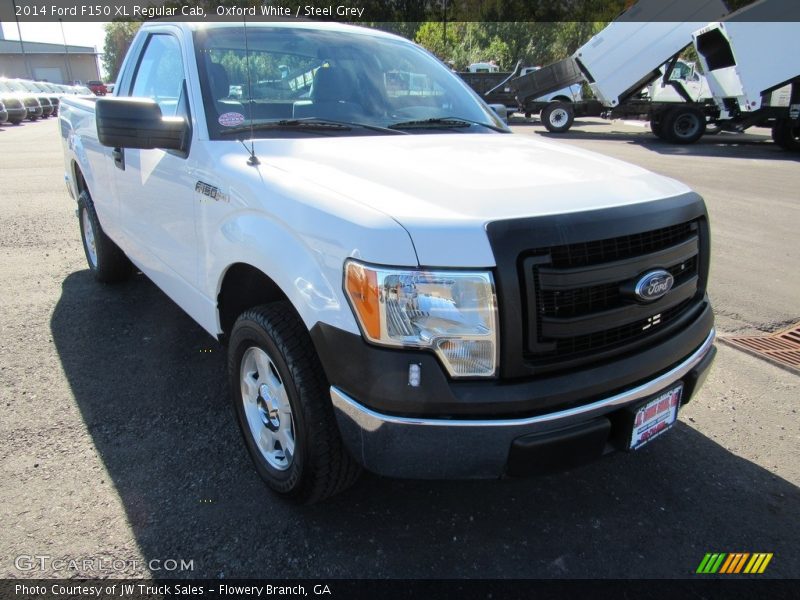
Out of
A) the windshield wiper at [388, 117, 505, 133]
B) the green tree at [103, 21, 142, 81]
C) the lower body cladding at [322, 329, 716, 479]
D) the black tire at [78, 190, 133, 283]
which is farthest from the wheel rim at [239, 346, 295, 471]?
the green tree at [103, 21, 142, 81]

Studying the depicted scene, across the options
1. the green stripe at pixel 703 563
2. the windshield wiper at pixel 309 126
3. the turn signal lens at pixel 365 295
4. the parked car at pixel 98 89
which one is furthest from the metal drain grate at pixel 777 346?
the parked car at pixel 98 89

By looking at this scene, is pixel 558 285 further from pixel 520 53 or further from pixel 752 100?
pixel 520 53

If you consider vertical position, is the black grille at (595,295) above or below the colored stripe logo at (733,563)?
above

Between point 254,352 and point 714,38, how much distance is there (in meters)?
16.6

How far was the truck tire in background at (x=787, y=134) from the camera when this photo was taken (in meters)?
15.0

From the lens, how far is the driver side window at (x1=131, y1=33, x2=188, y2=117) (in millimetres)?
3025

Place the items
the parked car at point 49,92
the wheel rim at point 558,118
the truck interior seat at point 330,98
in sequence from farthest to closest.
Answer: the parked car at point 49,92 < the wheel rim at point 558,118 < the truck interior seat at point 330,98

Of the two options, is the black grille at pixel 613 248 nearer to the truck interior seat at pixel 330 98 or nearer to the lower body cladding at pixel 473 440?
the lower body cladding at pixel 473 440

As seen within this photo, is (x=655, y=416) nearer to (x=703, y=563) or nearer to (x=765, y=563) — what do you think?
(x=703, y=563)

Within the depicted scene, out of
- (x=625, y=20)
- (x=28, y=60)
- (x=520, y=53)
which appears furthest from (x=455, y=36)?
(x=28, y=60)

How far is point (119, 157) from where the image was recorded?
3.61 m

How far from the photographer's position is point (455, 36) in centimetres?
3775

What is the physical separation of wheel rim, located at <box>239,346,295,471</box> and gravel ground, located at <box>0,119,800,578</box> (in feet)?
0.69

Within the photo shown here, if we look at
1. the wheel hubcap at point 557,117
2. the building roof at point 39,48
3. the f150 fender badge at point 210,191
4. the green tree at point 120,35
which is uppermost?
the building roof at point 39,48
